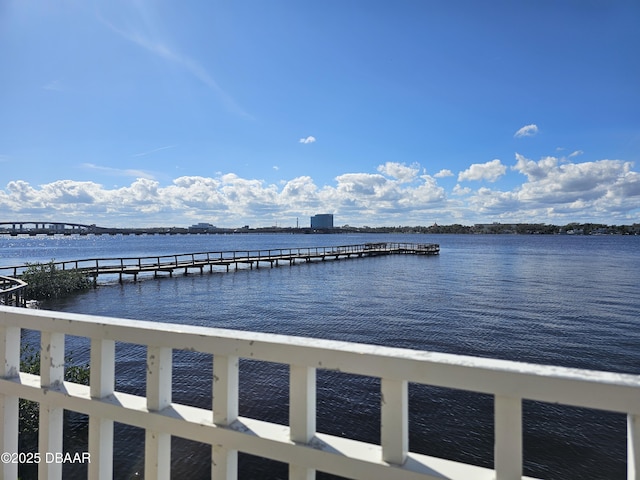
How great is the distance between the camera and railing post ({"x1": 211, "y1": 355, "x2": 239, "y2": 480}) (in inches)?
60.9

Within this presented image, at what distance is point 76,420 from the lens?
7672mm

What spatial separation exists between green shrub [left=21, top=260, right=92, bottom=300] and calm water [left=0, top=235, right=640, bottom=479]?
4.76 feet

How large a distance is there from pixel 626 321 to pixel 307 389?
21962mm

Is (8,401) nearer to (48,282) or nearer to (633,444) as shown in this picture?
(633,444)

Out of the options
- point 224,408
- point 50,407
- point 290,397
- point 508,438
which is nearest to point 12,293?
point 50,407

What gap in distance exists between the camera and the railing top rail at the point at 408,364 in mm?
1119

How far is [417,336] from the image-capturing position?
14.7m

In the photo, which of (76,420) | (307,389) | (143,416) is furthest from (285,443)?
(76,420)

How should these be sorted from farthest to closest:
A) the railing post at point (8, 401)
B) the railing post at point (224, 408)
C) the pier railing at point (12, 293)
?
1. the pier railing at point (12, 293)
2. the railing post at point (8, 401)
3. the railing post at point (224, 408)

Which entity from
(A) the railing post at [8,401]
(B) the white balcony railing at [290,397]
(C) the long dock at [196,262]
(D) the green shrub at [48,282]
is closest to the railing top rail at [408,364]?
(B) the white balcony railing at [290,397]

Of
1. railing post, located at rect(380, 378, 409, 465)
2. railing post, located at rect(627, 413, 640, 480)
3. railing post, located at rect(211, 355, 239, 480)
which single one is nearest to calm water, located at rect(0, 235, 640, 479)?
railing post, located at rect(211, 355, 239, 480)

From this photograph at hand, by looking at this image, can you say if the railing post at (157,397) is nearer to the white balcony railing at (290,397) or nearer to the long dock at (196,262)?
the white balcony railing at (290,397)

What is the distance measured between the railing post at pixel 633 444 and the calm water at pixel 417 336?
20.8 ft

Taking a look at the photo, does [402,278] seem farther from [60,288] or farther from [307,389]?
[307,389]
